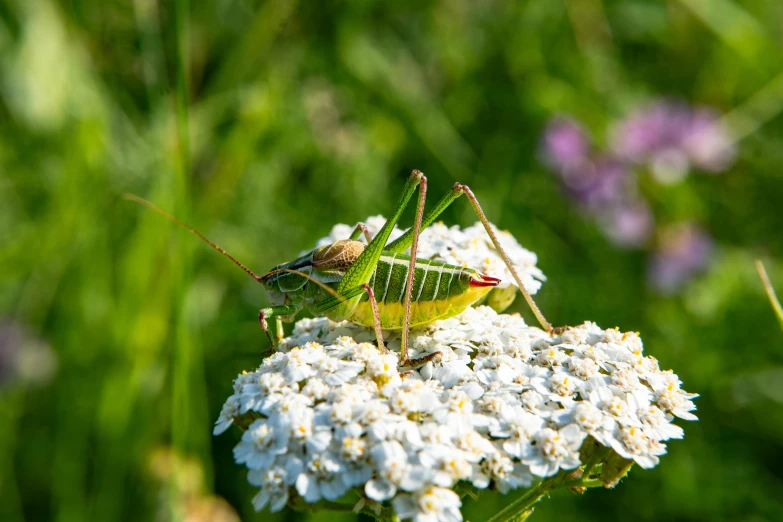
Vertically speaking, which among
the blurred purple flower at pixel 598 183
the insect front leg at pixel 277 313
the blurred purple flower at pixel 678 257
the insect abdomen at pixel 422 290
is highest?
the blurred purple flower at pixel 598 183

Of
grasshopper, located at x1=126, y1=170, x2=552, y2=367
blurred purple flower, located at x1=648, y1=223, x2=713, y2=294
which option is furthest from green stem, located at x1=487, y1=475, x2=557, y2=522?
blurred purple flower, located at x1=648, y1=223, x2=713, y2=294

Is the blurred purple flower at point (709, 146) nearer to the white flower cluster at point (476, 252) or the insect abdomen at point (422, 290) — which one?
the white flower cluster at point (476, 252)

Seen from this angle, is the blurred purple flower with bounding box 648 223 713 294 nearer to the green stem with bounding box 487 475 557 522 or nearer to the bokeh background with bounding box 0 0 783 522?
the bokeh background with bounding box 0 0 783 522

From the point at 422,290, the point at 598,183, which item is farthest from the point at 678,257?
the point at 422,290

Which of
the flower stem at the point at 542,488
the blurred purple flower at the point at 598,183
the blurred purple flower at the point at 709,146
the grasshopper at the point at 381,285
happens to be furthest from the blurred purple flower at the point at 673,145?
the flower stem at the point at 542,488

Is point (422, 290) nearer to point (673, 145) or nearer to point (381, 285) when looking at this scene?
point (381, 285)

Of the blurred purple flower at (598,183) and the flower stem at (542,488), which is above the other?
the blurred purple flower at (598,183)
